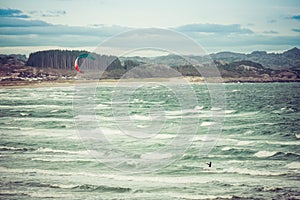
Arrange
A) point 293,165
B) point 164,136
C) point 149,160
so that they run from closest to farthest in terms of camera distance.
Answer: point 293,165, point 149,160, point 164,136

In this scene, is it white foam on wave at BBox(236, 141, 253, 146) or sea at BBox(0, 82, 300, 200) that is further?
white foam on wave at BBox(236, 141, 253, 146)

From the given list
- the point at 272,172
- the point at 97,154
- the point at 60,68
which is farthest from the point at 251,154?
the point at 60,68

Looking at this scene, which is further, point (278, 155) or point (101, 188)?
point (278, 155)

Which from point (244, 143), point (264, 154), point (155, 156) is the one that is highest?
point (264, 154)

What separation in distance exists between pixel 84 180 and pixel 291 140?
1891 centimetres

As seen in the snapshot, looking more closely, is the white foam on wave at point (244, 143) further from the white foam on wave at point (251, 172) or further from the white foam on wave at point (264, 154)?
the white foam on wave at point (251, 172)

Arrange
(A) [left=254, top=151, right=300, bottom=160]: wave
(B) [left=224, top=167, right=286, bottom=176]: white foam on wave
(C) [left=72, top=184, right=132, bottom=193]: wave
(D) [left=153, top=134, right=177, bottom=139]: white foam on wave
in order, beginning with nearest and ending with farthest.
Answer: (C) [left=72, top=184, right=132, bottom=193]: wave < (B) [left=224, top=167, right=286, bottom=176]: white foam on wave < (A) [left=254, top=151, right=300, bottom=160]: wave < (D) [left=153, top=134, right=177, bottom=139]: white foam on wave

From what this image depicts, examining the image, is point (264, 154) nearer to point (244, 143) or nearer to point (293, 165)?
point (293, 165)

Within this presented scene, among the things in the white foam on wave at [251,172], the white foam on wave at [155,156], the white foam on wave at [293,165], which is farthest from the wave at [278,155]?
the white foam on wave at [155,156]

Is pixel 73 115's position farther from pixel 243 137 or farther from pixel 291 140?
pixel 291 140

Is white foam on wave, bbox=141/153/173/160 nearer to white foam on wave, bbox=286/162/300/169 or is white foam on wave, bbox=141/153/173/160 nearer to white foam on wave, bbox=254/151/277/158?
white foam on wave, bbox=254/151/277/158

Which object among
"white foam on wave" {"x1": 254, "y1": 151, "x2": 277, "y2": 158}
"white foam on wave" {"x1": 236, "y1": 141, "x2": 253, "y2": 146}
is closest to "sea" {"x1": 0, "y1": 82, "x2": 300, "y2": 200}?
"white foam on wave" {"x1": 254, "y1": 151, "x2": 277, "y2": 158}

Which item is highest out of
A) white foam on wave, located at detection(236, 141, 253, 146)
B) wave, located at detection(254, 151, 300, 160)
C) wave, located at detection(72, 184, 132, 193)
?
wave, located at detection(254, 151, 300, 160)

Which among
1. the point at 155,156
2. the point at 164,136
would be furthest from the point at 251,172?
the point at 164,136
